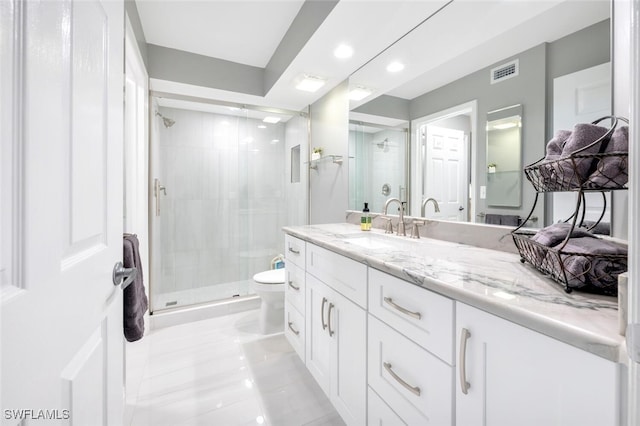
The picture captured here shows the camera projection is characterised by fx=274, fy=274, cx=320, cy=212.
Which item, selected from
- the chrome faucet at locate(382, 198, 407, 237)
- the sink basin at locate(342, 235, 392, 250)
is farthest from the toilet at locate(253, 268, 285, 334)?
the chrome faucet at locate(382, 198, 407, 237)

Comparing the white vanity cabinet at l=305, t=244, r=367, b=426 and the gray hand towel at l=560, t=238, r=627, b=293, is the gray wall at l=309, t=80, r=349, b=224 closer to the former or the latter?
the white vanity cabinet at l=305, t=244, r=367, b=426

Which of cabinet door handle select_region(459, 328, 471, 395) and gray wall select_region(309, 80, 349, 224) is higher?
gray wall select_region(309, 80, 349, 224)

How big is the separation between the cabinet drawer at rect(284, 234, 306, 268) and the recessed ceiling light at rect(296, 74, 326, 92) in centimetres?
135

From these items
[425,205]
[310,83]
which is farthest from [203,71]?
[425,205]

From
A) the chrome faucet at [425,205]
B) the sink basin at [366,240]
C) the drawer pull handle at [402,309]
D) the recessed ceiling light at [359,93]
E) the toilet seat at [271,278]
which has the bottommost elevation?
the toilet seat at [271,278]

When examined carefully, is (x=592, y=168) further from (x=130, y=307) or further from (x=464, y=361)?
(x=130, y=307)

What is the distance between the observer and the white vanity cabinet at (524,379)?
49cm

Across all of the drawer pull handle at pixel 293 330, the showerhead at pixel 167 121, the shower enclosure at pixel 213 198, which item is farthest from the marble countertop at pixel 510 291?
the showerhead at pixel 167 121

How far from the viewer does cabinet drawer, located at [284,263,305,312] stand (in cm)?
179

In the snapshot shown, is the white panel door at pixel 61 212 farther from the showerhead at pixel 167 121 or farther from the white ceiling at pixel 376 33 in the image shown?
the showerhead at pixel 167 121

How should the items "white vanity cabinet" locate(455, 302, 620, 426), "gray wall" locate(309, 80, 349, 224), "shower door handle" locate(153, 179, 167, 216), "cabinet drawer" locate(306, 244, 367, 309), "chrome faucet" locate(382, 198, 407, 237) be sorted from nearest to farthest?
"white vanity cabinet" locate(455, 302, 620, 426)
"cabinet drawer" locate(306, 244, 367, 309)
"chrome faucet" locate(382, 198, 407, 237)
"gray wall" locate(309, 80, 349, 224)
"shower door handle" locate(153, 179, 167, 216)

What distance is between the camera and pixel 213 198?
302 cm

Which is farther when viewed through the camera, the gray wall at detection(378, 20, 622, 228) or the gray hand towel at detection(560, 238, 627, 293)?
the gray wall at detection(378, 20, 622, 228)

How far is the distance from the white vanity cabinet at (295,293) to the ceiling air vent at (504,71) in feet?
4.33
